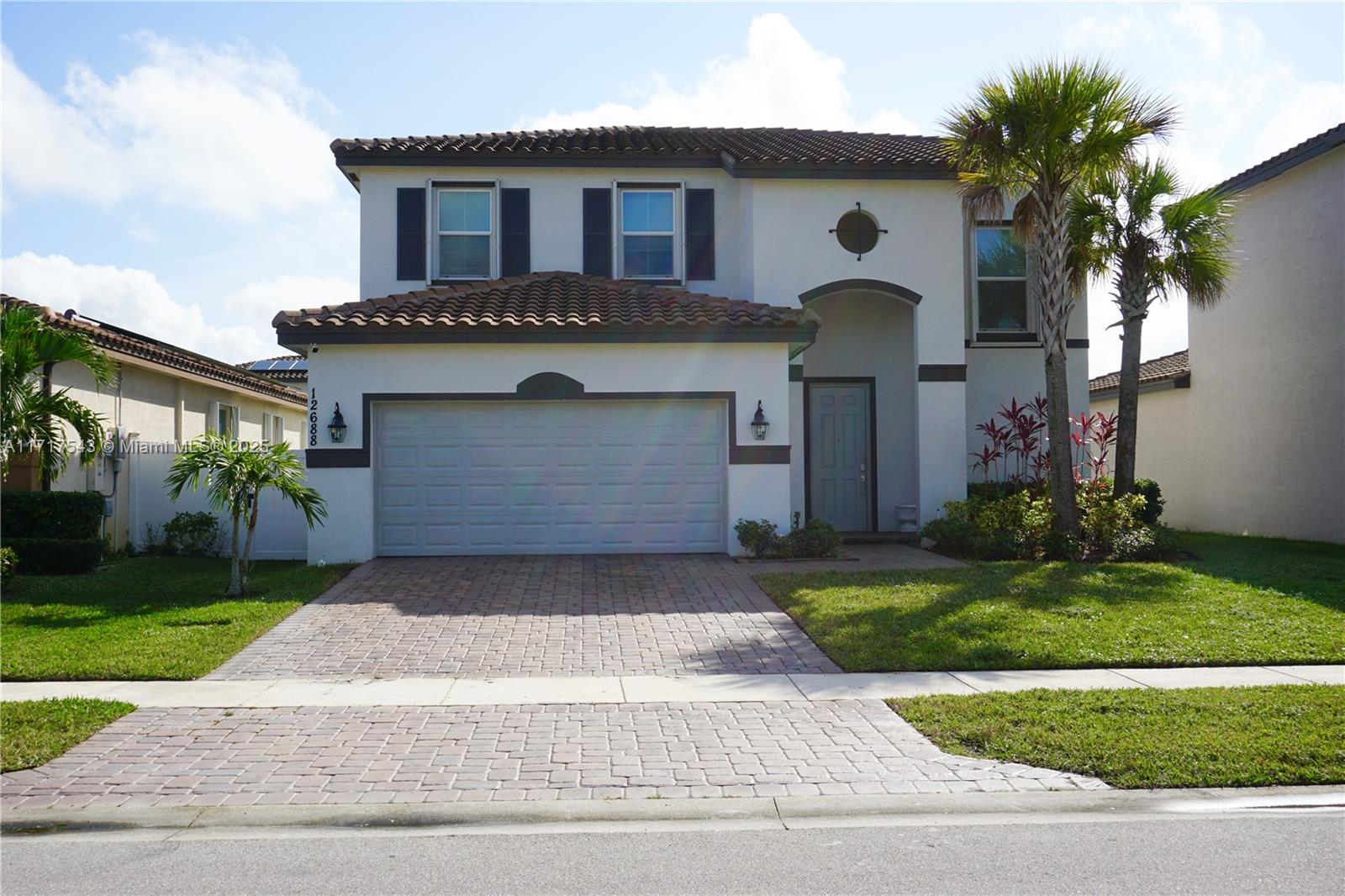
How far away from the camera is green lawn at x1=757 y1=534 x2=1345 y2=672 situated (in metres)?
8.94

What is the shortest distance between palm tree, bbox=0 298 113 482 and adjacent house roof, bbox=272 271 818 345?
105 inches

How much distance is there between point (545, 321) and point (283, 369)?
814 inches

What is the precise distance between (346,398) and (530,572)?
12.6 ft

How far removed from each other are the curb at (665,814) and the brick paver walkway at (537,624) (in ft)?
10.1

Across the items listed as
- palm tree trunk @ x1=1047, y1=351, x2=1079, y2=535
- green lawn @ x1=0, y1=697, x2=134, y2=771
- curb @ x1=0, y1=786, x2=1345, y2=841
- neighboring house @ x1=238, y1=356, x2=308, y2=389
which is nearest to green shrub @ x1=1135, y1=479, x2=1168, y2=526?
palm tree trunk @ x1=1047, y1=351, x2=1079, y2=535

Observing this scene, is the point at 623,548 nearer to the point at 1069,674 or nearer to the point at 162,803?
the point at 1069,674

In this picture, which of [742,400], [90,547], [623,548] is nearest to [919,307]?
[742,400]

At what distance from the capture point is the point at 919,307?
55.0 ft

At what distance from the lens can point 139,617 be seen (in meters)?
10.8

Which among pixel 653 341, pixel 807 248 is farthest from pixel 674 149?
pixel 653 341

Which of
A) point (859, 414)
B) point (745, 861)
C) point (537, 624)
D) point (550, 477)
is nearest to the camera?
point (745, 861)

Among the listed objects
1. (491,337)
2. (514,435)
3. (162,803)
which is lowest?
(162,803)

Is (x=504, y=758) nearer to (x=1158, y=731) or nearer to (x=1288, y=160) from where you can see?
(x=1158, y=731)

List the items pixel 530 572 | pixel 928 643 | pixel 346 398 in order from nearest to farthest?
pixel 928 643 < pixel 530 572 < pixel 346 398
